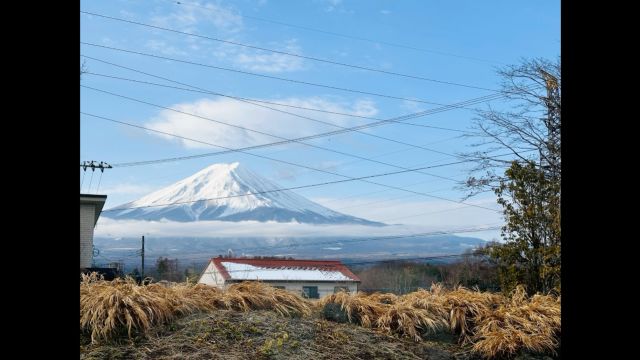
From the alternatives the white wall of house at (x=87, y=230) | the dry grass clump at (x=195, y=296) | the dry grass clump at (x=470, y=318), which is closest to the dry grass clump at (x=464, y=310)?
the dry grass clump at (x=470, y=318)

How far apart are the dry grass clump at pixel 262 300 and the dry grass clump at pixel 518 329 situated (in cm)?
168

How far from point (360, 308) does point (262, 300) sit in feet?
3.13

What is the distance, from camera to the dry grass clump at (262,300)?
20.1ft

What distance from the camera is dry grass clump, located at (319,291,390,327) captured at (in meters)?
6.21

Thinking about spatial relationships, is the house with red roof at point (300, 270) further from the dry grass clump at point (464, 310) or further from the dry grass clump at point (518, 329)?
the dry grass clump at point (518, 329)

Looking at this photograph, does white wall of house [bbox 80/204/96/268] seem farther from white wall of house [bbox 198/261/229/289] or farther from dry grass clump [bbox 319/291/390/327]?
dry grass clump [bbox 319/291/390/327]

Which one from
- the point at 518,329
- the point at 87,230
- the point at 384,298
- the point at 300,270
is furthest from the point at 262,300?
the point at 87,230

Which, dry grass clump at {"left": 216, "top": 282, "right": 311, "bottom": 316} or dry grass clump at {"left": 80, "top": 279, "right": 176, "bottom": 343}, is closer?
dry grass clump at {"left": 80, "top": 279, "right": 176, "bottom": 343}

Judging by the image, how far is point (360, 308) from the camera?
6.32 metres

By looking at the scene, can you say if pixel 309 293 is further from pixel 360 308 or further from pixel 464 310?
pixel 464 310

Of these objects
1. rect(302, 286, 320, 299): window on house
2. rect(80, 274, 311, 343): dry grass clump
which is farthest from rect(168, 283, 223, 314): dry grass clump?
rect(302, 286, 320, 299): window on house

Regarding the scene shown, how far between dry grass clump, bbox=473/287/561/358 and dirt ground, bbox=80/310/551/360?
130mm
